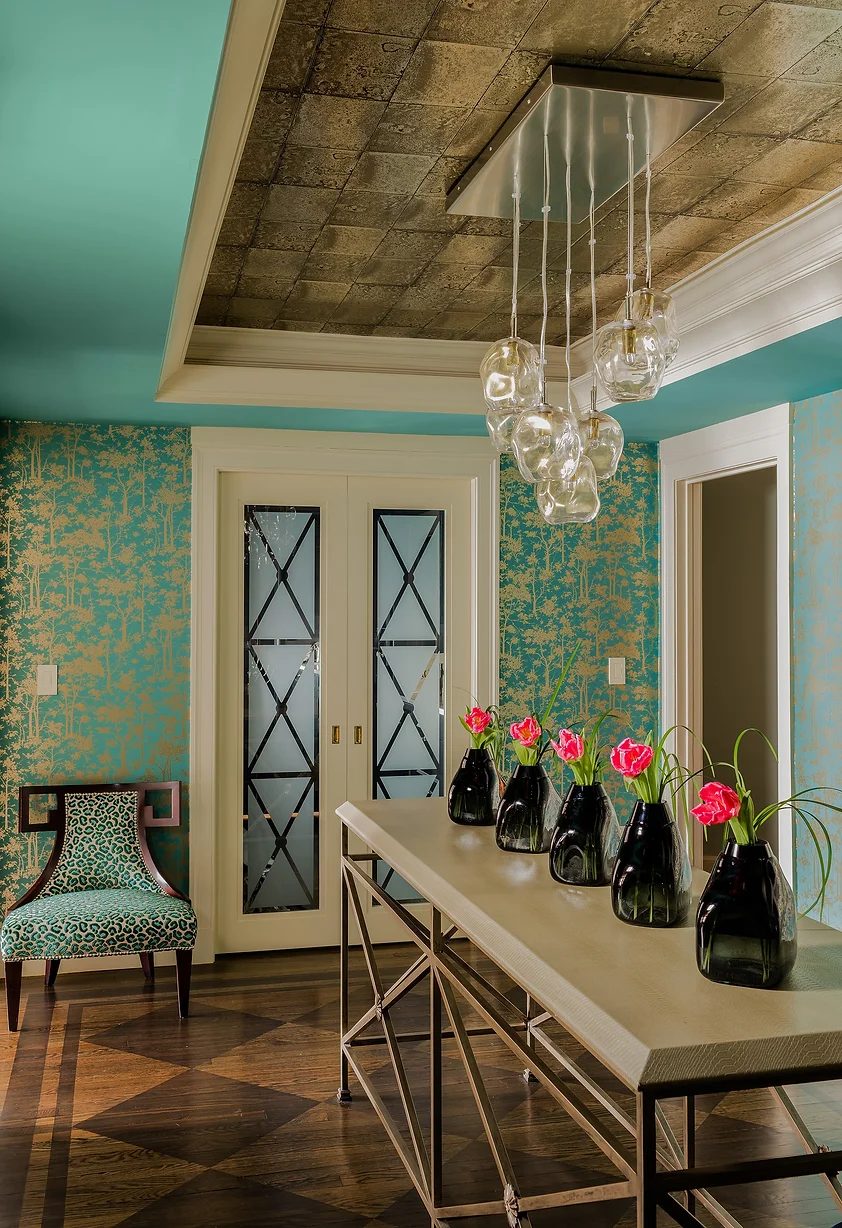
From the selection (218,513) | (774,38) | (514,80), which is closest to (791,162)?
(774,38)

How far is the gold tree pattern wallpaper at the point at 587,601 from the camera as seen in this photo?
16.9 feet

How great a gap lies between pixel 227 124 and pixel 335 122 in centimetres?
53

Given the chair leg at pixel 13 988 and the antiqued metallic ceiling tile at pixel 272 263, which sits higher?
the antiqued metallic ceiling tile at pixel 272 263

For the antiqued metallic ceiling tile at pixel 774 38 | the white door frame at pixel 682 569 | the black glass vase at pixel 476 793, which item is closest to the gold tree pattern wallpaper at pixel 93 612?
the black glass vase at pixel 476 793

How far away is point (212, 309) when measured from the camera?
4.03 m

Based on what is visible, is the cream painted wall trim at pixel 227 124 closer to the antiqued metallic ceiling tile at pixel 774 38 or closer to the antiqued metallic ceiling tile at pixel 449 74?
the antiqued metallic ceiling tile at pixel 449 74

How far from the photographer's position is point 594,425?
2693 mm

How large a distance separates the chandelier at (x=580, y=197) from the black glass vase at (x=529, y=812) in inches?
25.0

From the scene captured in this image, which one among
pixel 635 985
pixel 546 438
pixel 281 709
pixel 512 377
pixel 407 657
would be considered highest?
pixel 512 377

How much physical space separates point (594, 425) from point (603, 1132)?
1.62 meters

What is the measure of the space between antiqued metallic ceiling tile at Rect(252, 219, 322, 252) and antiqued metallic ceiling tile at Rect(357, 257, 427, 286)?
10.1 inches

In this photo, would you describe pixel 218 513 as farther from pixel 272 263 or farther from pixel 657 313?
pixel 657 313

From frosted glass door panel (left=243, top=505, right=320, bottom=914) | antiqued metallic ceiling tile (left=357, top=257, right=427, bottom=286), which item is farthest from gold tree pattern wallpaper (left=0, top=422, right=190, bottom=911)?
antiqued metallic ceiling tile (left=357, top=257, right=427, bottom=286)

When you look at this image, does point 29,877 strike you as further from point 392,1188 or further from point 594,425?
point 594,425
